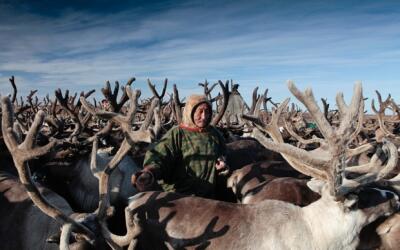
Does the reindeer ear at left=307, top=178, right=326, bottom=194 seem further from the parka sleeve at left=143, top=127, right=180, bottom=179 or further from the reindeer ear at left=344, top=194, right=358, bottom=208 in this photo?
the parka sleeve at left=143, top=127, right=180, bottom=179

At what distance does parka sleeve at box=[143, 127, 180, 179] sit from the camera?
3.38 meters

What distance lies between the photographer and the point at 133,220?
7.74ft

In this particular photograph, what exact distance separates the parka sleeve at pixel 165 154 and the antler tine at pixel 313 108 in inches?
57.6

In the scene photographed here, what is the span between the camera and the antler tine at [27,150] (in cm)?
225

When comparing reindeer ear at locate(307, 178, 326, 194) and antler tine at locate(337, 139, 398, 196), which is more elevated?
antler tine at locate(337, 139, 398, 196)

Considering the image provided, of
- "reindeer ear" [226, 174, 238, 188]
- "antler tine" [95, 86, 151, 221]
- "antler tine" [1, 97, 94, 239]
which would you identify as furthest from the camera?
"reindeer ear" [226, 174, 238, 188]

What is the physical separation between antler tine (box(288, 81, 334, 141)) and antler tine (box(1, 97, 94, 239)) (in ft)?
4.49

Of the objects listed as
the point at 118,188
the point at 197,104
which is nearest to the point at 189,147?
the point at 197,104

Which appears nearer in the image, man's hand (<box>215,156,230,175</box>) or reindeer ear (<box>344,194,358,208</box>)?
reindeer ear (<box>344,194,358,208</box>)

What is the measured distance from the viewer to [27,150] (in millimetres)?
2344

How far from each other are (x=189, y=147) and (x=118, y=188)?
779 mm

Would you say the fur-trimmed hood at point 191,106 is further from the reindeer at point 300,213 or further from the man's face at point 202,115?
the reindeer at point 300,213

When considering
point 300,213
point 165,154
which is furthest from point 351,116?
point 165,154

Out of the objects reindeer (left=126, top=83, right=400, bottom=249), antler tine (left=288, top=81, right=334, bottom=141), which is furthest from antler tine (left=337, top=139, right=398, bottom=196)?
antler tine (left=288, top=81, right=334, bottom=141)
